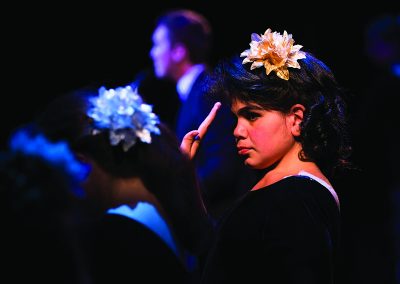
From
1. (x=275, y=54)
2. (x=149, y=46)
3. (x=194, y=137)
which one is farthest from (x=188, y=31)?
(x=275, y=54)

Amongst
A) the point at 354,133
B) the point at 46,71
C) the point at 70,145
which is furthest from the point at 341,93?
the point at 46,71

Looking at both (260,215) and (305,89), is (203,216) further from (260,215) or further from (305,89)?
(305,89)

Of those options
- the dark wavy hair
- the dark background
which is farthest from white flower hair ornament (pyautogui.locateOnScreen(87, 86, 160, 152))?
the dark background

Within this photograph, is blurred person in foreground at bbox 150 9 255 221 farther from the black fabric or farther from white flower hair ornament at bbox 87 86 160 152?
the black fabric

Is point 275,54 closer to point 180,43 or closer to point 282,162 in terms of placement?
point 282,162

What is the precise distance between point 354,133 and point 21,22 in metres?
2.26

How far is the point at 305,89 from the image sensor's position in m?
2.09

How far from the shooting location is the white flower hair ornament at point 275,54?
2.08m

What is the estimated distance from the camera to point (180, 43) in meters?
3.78

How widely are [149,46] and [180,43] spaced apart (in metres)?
0.97

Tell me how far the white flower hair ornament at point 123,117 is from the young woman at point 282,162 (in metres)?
0.22

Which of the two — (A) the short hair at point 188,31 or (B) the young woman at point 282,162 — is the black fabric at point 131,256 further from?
(A) the short hair at point 188,31

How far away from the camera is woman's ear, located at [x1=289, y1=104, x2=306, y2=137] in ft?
6.80

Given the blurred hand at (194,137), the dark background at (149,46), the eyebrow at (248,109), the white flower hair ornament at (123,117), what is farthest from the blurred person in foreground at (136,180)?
the dark background at (149,46)
